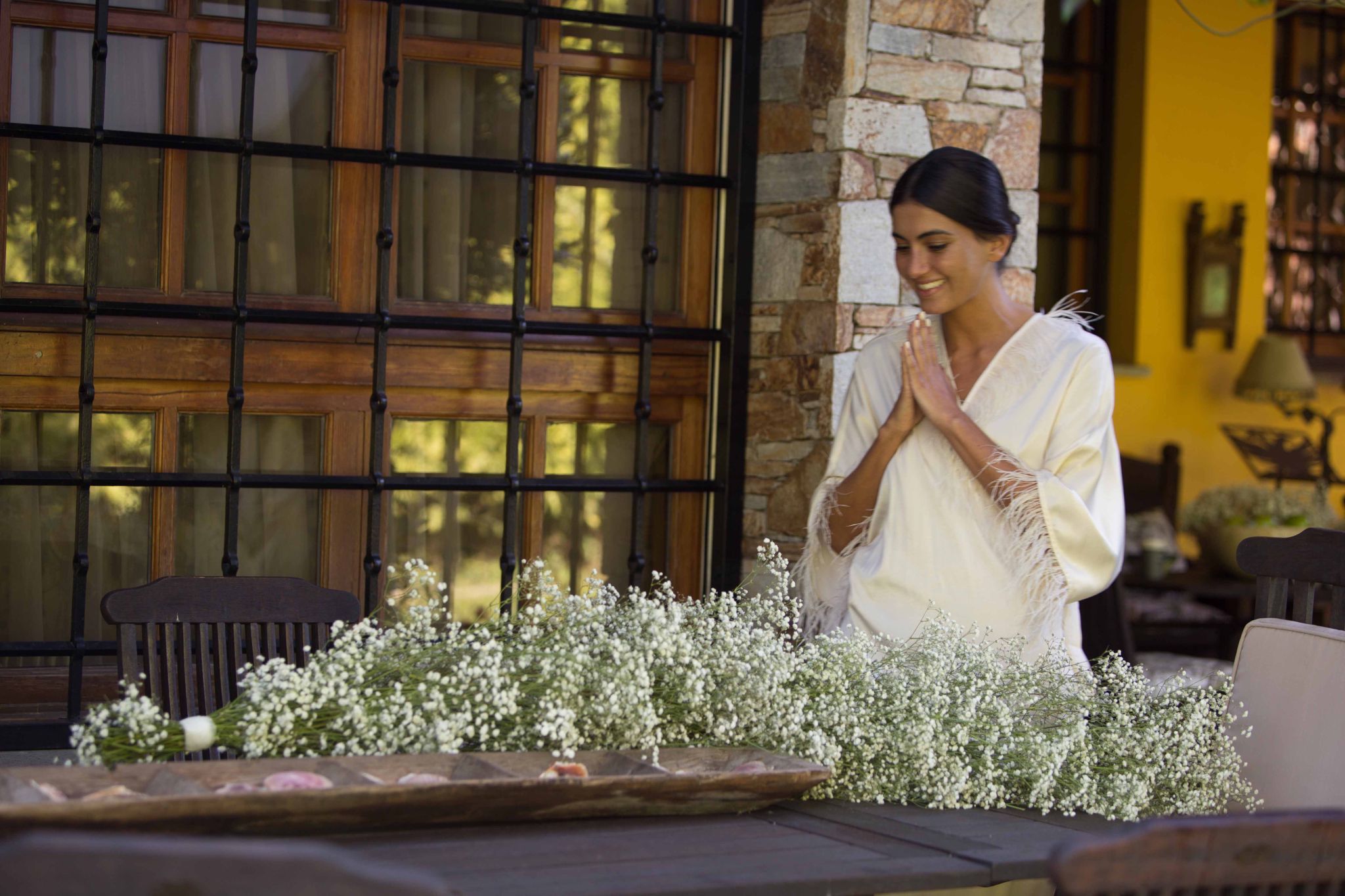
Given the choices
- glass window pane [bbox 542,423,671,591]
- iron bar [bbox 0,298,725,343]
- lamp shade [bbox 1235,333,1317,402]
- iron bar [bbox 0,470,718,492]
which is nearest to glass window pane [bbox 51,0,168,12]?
iron bar [bbox 0,298,725,343]

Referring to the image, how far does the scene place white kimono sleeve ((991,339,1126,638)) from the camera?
2.67 m

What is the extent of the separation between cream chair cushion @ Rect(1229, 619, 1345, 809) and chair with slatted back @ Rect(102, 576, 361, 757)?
147 centimetres

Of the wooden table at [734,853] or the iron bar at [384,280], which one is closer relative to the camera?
the wooden table at [734,853]

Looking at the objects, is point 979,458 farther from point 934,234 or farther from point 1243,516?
point 1243,516

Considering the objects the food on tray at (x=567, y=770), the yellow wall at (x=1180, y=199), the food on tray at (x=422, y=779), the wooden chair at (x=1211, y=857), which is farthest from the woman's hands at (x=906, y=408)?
the yellow wall at (x=1180, y=199)

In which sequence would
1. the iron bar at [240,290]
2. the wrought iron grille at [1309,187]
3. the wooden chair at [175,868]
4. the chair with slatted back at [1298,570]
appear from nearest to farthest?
the wooden chair at [175,868], the chair with slatted back at [1298,570], the iron bar at [240,290], the wrought iron grille at [1309,187]

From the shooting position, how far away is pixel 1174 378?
8.04 m

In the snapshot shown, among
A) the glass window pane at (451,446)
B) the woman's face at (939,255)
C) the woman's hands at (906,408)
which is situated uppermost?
the woman's face at (939,255)

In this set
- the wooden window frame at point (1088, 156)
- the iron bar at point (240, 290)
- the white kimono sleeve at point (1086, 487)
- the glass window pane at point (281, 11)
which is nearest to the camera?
the white kimono sleeve at point (1086, 487)

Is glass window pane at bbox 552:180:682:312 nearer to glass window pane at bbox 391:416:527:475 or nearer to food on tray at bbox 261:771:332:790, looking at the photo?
glass window pane at bbox 391:416:527:475

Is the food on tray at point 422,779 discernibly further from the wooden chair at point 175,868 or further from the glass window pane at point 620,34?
the glass window pane at point 620,34

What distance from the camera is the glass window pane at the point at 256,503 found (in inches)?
145

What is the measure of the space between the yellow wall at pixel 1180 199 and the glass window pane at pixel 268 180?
16.7 feet

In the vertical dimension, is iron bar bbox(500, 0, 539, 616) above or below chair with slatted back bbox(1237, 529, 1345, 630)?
above
